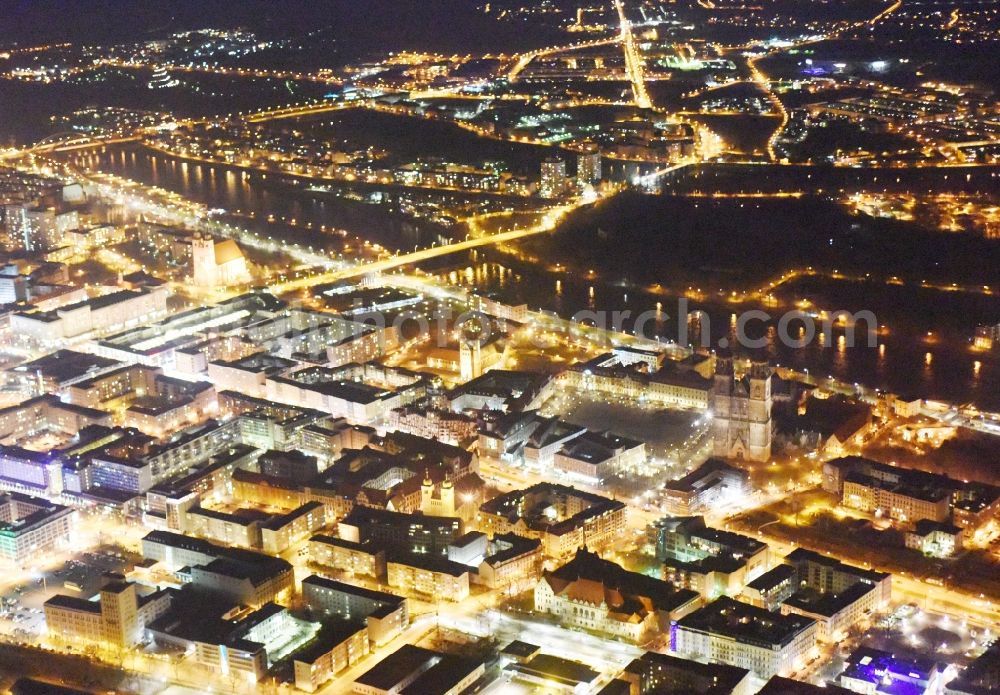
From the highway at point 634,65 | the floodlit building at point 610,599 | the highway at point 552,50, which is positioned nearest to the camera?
the floodlit building at point 610,599

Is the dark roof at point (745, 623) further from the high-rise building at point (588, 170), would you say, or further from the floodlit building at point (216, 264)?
the high-rise building at point (588, 170)

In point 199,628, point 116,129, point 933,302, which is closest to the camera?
point 199,628

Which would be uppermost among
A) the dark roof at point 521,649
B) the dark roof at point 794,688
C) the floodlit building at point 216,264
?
the floodlit building at point 216,264

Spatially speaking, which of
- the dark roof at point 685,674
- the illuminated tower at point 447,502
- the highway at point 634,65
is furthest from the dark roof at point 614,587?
the highway at point 634,65

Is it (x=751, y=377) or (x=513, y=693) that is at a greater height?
(x=751, y=377)

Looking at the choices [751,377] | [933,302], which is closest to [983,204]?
[933,302]

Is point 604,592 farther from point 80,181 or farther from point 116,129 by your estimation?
point 116,129
